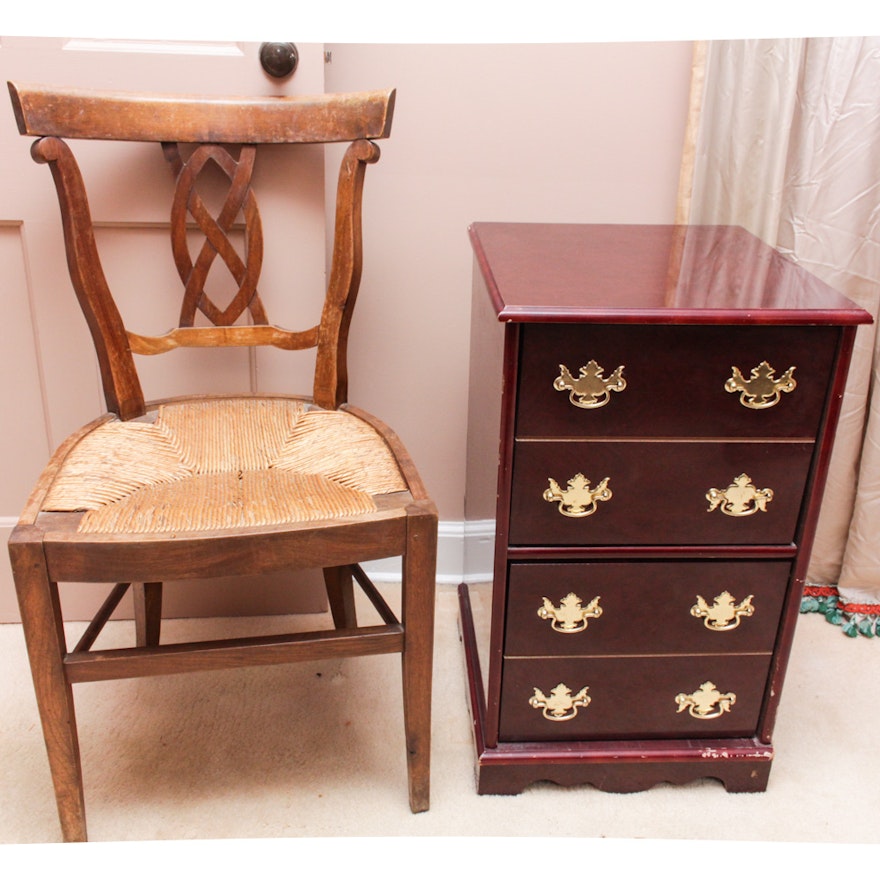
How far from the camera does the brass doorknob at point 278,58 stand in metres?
1.38

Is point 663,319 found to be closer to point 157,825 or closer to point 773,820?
point 773,820

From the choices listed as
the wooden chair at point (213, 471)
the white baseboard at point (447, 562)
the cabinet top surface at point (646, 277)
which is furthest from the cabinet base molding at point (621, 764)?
the cabinet top surface at point (646, 277)

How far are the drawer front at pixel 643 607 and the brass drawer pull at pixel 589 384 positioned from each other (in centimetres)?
23

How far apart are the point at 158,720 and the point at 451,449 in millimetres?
708

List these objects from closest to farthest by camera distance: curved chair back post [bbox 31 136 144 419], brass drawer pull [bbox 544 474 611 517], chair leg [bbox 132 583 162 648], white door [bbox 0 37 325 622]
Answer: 1. brass drawer pull [bbox 544 474 611 517]
2. curved chair back post [bbox 31 136 144 419]
3. white door [bbox 0 37 325 622]
4. chair leg [bbox 132 583 162 648]

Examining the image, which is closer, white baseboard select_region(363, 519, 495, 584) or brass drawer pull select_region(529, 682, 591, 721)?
brass drawer pull select_region(529, 682, 591, 721)

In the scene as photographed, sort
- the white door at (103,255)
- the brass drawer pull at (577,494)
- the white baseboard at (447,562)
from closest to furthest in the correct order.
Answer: the brass drawer pull at (577,494) → the white door at (103,255) → the white baseboard at (447,562)

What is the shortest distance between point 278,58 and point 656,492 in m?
0.85

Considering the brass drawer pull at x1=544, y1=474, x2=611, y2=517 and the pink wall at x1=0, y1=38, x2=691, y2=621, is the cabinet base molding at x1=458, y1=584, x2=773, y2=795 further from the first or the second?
the pink wall at x1=0, y1=38, x2=691, y2=621

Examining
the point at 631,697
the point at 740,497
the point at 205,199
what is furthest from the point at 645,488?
the point at 205,199

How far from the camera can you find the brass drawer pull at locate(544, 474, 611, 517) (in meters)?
1.17

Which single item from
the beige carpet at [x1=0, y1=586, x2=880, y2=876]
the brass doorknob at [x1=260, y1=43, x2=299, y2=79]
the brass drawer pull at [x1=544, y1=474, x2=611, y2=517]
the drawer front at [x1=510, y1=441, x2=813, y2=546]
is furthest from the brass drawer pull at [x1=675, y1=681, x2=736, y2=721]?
the brass doorknob at [x1=260, y1=43, x2=299, y2=79]

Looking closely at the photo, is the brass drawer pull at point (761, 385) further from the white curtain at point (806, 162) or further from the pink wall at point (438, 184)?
the pink wall at point (438, 184)

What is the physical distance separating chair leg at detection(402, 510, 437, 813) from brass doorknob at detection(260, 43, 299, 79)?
0.73 meters
